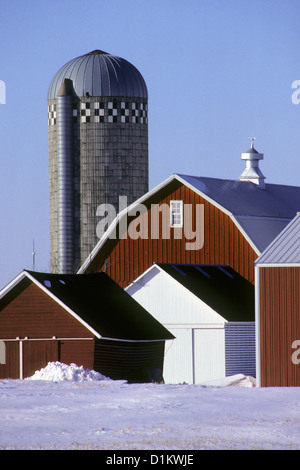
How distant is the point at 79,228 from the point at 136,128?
6418 millimetres

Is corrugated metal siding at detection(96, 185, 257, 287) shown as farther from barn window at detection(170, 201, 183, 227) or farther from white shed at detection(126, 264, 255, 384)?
white shed at detection(126, 264, 255, 384)

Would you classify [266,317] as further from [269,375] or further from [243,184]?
[243,184]

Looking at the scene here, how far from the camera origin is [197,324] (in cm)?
4344

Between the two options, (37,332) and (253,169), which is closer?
(37,332)

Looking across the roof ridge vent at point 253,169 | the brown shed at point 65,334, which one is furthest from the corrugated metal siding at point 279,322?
the roof ridge vent at point 253,169

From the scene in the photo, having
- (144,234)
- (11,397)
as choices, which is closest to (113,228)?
(144,234)

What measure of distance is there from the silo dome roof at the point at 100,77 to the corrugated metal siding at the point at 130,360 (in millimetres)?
27381

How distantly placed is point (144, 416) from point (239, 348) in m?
18.2

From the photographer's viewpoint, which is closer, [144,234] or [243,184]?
[144,234]

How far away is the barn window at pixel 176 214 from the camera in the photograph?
49.2m

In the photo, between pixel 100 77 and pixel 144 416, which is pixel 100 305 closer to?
pixel 144 416

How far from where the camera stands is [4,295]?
40219mm

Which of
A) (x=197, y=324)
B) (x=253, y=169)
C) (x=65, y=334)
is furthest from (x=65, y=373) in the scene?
(x=253, y=169)

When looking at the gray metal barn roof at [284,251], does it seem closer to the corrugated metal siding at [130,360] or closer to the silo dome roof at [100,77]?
the corrugated metal siding at [130,360]
